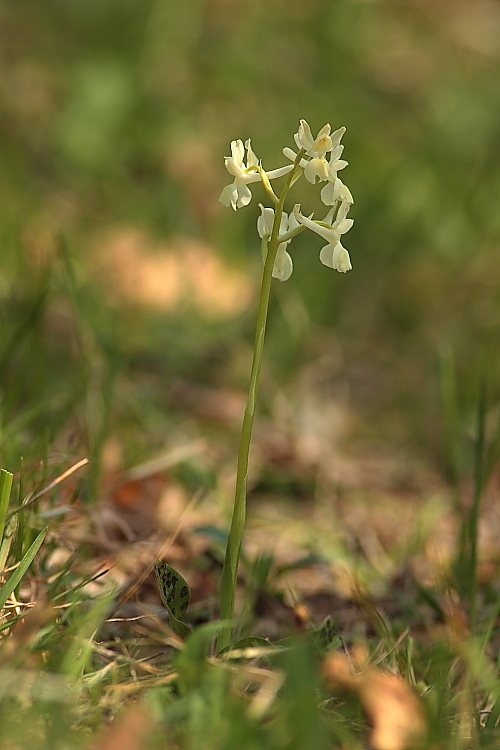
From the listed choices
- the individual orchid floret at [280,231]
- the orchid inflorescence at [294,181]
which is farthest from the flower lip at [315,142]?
the individual orchid floret at [280,231]

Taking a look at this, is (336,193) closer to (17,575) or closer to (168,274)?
(17,575)

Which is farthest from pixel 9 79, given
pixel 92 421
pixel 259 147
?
pixel 92 421

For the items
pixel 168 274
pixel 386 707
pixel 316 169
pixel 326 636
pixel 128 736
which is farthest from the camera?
pixel 168 274

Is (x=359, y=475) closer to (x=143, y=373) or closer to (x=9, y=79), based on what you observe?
(x=143, y=373)

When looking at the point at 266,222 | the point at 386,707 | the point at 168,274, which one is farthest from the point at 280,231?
the point at 168,274

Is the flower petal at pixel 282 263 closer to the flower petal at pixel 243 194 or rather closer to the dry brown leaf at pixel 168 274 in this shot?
the flower petal at pixel 243 194
